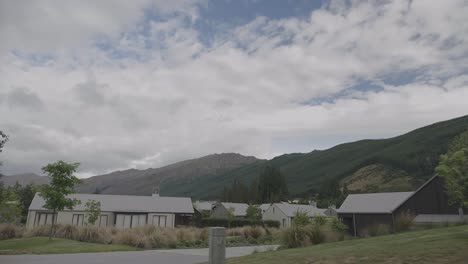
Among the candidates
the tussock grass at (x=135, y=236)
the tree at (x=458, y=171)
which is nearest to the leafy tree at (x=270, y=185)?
the tussock grass at (x=135, y=236)

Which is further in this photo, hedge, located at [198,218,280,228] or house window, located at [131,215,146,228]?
hedge, located at [198,218,280,228]

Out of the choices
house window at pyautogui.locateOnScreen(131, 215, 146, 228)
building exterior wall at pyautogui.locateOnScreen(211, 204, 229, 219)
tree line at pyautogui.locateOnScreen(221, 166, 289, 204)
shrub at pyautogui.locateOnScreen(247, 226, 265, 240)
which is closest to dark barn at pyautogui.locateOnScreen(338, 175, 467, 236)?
shrub at pyautogui.locateOnScreen(247, 226, 265, 240)

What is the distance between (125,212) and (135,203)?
2219mm

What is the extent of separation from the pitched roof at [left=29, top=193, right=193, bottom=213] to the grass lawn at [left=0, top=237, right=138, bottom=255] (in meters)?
23.6

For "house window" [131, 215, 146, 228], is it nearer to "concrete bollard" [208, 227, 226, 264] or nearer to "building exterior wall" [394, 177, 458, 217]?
"building exterior wall" [394, 177, 458, 217]

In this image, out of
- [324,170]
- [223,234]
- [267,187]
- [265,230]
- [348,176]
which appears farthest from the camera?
[324,170]

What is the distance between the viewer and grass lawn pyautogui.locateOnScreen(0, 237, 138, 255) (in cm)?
1861

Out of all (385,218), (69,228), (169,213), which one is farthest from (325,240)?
(169,213)

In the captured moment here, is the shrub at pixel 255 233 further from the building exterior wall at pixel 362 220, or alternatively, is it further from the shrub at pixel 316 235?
the shrub at pixel 316 235

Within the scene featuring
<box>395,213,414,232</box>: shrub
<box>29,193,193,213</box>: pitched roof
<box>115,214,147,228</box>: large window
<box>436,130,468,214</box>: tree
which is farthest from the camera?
<box>29,193,193,213</box>: pitched roof

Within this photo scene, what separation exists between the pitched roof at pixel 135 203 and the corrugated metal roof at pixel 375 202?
20.0 meters

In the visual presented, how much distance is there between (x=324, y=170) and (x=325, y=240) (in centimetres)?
18680

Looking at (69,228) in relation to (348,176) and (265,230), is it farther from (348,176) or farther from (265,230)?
(348,176)

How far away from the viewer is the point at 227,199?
10350 centimetres
